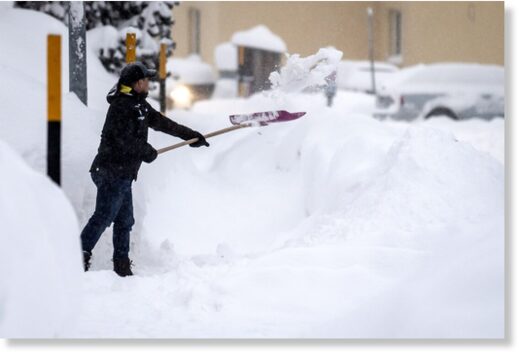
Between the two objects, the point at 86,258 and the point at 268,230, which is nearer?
the point at 86,258

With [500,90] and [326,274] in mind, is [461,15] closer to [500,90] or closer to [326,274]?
[500,90]

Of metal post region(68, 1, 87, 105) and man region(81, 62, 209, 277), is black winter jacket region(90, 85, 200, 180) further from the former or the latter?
→ metal post region(68, 1, 87, 105)

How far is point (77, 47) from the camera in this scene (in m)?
6.34

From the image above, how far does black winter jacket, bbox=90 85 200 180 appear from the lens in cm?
491

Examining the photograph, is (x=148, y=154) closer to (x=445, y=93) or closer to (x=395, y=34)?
(x=445, y=93)

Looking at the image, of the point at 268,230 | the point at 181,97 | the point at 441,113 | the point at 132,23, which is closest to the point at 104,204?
the point at 268,230

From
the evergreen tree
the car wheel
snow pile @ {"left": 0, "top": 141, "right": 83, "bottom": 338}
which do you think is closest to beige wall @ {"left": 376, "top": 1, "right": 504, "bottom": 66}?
the car wheel

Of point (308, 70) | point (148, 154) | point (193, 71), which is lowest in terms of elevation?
point (148, 154)

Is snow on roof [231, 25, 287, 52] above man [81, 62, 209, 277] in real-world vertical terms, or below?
above

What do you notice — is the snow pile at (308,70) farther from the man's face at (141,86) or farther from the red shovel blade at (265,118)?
the man's face at (141,86)

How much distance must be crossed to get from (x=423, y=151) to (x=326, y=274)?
6.56 feet

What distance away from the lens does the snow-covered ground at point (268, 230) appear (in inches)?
144

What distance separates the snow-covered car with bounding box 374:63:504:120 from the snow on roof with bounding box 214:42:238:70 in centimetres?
683

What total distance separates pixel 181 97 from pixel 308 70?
1187 centimetres
